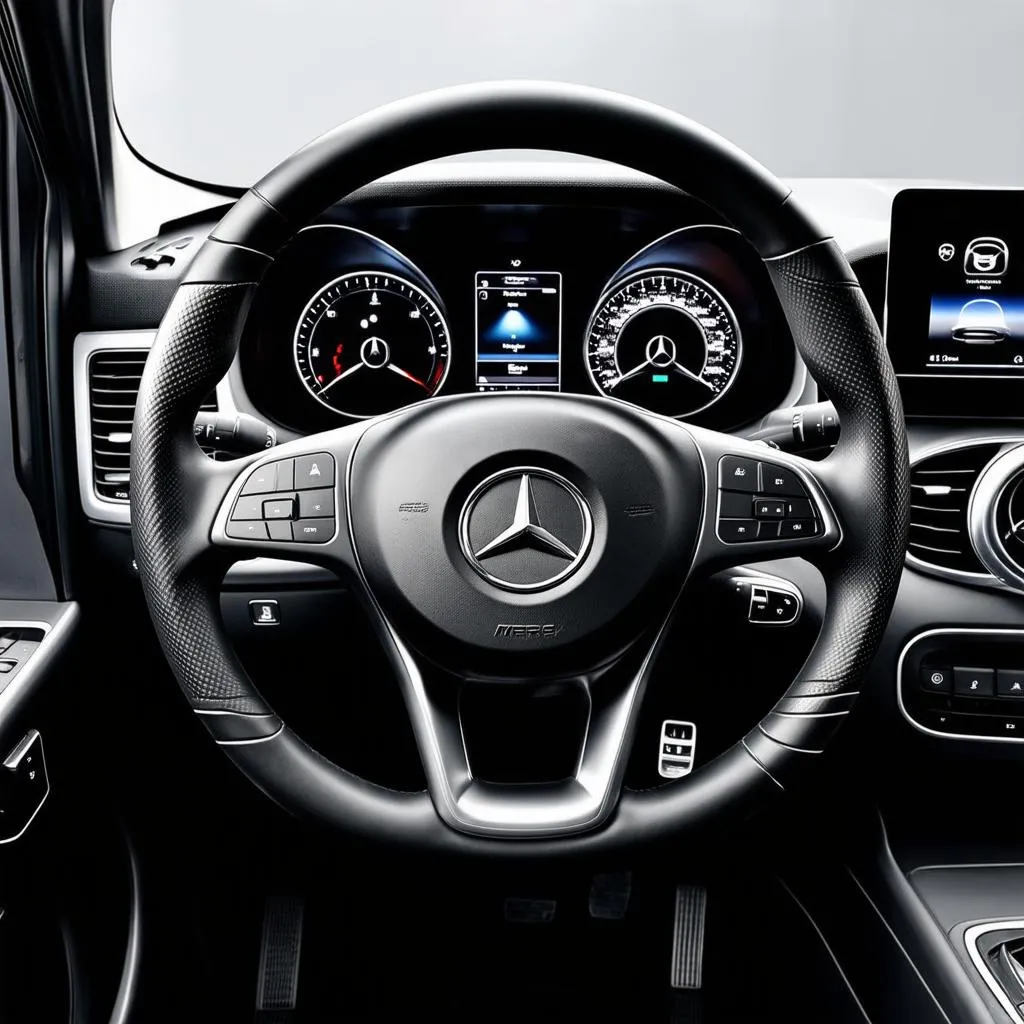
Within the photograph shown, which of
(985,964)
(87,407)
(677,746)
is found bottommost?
(985,964)

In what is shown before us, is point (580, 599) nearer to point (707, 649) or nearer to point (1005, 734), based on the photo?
point (707, 649)

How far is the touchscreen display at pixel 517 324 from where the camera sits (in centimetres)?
141

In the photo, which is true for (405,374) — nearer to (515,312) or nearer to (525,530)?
(515,312)

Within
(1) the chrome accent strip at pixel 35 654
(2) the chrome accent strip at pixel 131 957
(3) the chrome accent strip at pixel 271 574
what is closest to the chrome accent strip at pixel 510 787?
(3) the chrome accent strip at pixel 271 574

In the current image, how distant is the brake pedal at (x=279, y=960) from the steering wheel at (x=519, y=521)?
827 millimetres

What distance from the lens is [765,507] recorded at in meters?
0.90

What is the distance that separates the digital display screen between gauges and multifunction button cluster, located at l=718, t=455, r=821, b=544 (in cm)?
62

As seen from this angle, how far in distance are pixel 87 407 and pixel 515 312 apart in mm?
565

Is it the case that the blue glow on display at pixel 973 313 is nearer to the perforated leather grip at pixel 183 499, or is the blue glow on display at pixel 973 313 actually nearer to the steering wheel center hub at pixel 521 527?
the steering wheel center hub at pixel 521 527

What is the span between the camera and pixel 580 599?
2.90ft

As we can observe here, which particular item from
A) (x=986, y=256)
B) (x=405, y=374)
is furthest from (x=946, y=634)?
(x=405, y=374)

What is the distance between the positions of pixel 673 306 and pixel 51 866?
105 centimetres

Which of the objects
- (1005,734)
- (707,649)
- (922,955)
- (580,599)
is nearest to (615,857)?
(580,599)

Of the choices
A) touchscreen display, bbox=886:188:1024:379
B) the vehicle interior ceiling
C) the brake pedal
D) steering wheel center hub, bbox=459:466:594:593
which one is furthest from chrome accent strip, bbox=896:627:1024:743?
the brake pedal
